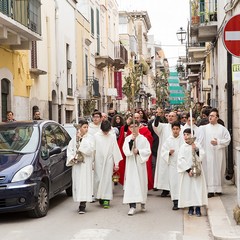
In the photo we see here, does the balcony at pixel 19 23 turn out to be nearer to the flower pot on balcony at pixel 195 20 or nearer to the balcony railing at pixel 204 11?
the flower pot on balcony at pixel 195 20

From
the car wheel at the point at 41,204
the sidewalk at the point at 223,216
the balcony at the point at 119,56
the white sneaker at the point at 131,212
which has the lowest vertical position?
the white sneaker at the point at 131,212

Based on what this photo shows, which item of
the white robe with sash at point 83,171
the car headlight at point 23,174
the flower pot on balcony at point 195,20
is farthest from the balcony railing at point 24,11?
the car headlight at point 23,174

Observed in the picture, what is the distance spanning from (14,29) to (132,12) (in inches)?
2048

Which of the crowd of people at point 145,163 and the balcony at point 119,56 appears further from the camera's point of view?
the balcony at point 119,56

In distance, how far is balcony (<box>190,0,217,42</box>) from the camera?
18875mm

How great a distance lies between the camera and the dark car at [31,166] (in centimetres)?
856

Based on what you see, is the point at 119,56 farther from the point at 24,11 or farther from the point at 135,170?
the point at 135,170

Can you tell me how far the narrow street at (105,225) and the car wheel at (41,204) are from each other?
0.11m

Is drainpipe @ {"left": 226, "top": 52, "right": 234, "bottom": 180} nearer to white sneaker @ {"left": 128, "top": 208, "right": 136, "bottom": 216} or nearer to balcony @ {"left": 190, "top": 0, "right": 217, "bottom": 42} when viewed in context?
white sneaker @ {"left": 128, "top": 208, "right": 136, "bottom": 216}

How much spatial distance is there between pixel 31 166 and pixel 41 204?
28.8 inches

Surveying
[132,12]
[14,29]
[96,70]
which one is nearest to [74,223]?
[14,29]

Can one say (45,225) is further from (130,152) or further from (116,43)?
(116,43)

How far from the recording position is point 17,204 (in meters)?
8.59

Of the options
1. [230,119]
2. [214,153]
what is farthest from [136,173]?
[230,119]
